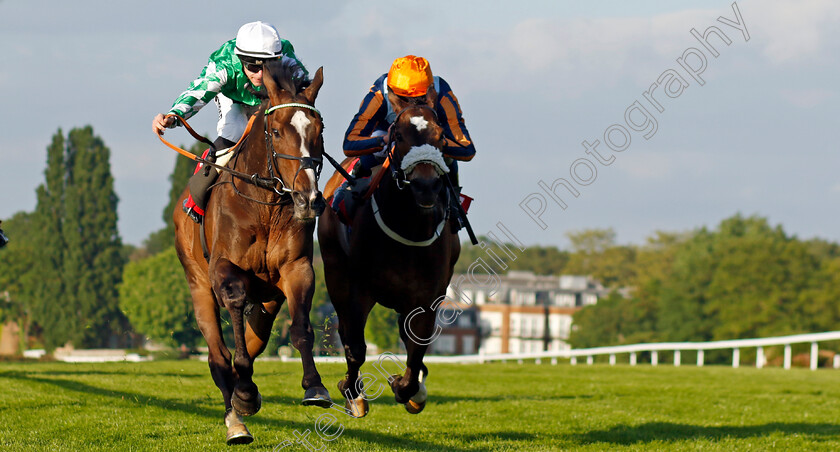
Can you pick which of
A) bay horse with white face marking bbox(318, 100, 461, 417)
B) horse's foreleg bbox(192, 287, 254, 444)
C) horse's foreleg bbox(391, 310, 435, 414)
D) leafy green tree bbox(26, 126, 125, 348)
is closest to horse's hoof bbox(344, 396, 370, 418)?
bay horse with white face marking bbox(318, 100, 461, 417)

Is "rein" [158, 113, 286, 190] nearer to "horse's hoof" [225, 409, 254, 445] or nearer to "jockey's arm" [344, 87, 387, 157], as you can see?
"jockey's arm" [344, 87, 387, 157]

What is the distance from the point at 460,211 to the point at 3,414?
5.54 m

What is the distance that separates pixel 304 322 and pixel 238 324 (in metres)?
0.49

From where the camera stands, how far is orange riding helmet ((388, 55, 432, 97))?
24.6ft

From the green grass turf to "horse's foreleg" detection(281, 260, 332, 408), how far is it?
2208 millimetres

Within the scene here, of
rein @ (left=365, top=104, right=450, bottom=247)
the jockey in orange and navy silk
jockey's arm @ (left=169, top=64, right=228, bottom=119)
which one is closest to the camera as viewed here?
rein @ (left=365, top=104, right=450, bottom=247)

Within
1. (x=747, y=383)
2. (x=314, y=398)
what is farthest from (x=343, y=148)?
(x=747, y=383)

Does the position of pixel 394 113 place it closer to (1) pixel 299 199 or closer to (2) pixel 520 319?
(1) pixel 299 199

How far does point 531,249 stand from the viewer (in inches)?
6196

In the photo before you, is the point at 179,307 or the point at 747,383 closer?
the point at 747,383

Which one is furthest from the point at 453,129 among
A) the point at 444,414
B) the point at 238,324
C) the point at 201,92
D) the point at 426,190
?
the point at 444,414

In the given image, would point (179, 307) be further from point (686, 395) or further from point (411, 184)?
point (411, 184)

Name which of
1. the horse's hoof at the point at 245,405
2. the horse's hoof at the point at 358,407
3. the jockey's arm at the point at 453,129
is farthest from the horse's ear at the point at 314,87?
the horse's hoof at the point at 358,407

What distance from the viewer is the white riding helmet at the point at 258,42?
744 centimetres
